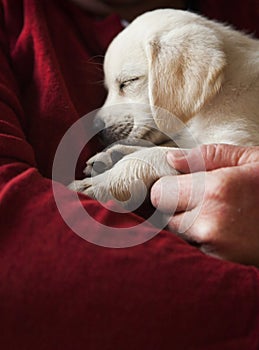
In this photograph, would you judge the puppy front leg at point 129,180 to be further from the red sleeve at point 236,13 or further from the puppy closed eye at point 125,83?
the red sleeve at point 236,13

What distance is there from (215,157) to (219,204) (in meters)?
0.13

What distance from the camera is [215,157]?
109cm

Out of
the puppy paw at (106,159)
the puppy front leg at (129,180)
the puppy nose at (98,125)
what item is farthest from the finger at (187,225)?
the puppy nose at (98,125)

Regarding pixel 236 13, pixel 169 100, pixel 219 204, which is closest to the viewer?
pixel 219 204

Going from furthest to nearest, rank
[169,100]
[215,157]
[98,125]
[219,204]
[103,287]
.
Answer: [98,125] < [169,100] < [215,157] < [219,204] < [103,287]

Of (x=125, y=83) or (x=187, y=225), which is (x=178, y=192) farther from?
(x=125, y=83)

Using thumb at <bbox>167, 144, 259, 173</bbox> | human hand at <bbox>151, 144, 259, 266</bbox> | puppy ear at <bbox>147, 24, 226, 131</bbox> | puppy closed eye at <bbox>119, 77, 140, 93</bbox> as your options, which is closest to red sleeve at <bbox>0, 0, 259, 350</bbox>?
human hand at <bbox>151, 144, 259, 266</bbox>

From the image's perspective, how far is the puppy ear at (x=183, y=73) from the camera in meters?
1.25

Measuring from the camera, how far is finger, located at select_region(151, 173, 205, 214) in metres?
1.03

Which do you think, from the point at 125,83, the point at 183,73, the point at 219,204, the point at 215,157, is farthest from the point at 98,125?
the point at 219,204

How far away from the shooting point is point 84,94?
1.43 metres

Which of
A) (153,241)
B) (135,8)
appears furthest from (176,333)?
(135,8)

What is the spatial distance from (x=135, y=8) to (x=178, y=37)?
1.38ft

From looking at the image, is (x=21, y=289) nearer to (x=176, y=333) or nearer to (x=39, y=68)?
(x=176, y=333)
